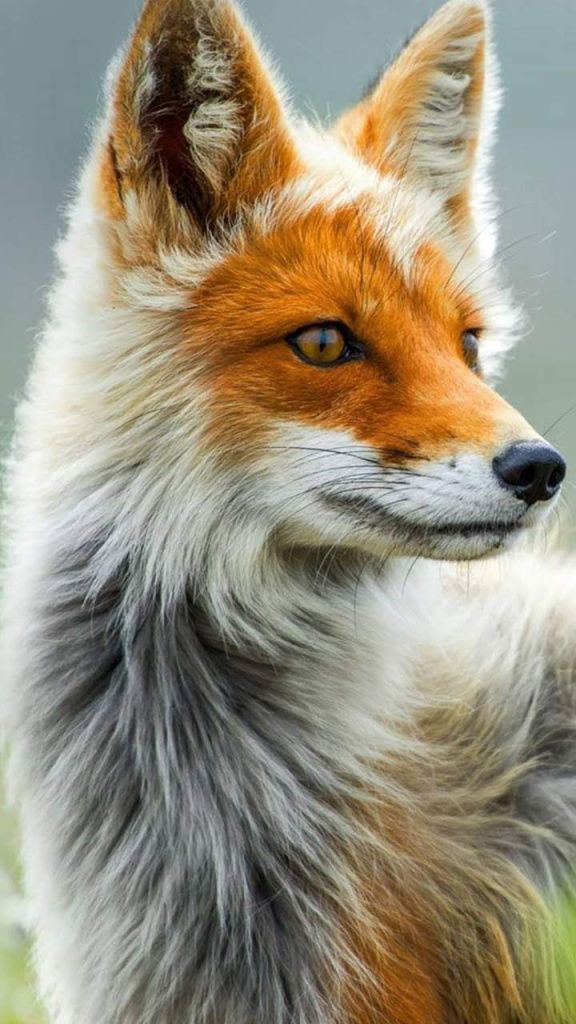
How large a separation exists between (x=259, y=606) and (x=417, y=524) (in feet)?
1.96

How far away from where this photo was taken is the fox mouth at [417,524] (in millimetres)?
4215

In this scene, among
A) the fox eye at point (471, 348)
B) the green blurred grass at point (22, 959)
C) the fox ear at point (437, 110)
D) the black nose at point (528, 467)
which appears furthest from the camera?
the fox ear at point (437, 110)

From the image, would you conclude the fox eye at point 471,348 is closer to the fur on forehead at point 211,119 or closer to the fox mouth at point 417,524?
the fur on forehead at point 211,119

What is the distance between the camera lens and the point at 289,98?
5.15 meters

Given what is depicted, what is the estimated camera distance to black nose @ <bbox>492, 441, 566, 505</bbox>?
4.11 m

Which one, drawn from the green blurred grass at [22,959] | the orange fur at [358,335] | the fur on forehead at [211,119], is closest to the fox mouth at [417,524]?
the orange fur at [358,335]

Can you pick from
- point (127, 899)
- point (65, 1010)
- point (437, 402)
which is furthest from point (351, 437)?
point (65, 1010)

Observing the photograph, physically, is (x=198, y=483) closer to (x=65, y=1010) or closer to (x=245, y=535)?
(x=245, y=535)

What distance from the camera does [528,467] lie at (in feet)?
13.5

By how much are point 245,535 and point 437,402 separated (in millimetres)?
720

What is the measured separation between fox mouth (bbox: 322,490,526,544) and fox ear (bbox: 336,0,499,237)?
1.56 meters

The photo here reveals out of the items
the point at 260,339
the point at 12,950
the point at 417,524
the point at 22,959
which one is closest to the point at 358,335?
the point at 260,339

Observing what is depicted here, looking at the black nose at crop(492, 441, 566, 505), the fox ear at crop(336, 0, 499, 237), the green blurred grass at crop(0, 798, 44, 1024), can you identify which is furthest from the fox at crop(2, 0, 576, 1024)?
the green blurred grass at crop(0, 798, 44, 1024)

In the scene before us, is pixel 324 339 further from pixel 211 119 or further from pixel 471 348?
pixel 211 119
